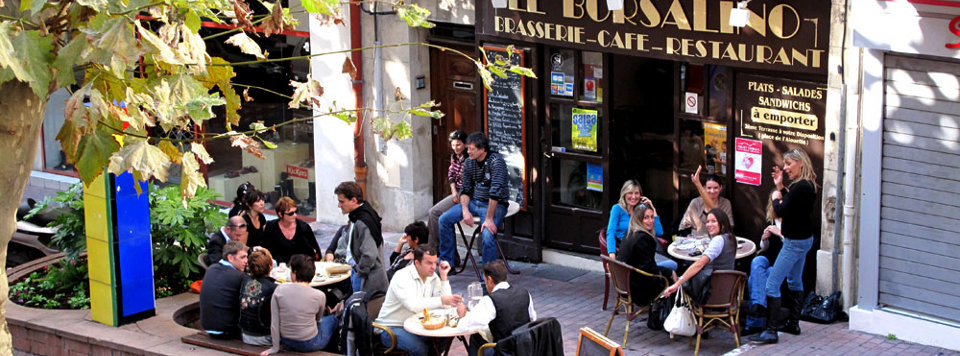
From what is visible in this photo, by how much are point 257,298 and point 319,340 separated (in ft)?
1.88

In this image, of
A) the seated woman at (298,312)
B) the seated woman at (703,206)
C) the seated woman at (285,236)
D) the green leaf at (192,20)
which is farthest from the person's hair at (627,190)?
the green leaf at (192,20)

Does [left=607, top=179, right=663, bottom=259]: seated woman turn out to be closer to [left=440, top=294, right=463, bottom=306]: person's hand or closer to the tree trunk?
[left=440, top=294, right=463, bottom=306]: person's hand

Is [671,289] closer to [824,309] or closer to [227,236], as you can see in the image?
[824,309]

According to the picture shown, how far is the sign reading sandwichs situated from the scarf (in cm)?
296

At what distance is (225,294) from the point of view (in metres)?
10.0

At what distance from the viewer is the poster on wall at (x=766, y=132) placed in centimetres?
1128

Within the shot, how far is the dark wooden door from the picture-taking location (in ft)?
46.6

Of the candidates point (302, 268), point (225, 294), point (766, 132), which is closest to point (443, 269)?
point (302, 268)

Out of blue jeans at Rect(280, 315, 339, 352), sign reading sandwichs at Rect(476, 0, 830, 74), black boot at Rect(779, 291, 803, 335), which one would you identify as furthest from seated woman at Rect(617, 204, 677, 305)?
blue jeans at Rect(280, 315, 339, 352)

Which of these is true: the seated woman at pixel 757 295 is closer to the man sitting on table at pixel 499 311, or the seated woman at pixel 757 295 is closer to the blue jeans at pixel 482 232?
the man sitting on table at pixel 499 311

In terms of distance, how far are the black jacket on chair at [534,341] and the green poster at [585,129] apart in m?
4.24

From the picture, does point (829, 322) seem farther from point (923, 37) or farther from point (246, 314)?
point (246, 314)

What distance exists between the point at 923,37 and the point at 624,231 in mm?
3089

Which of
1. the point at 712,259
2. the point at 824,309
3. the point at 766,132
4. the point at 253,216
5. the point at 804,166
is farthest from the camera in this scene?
the point at 253,216
